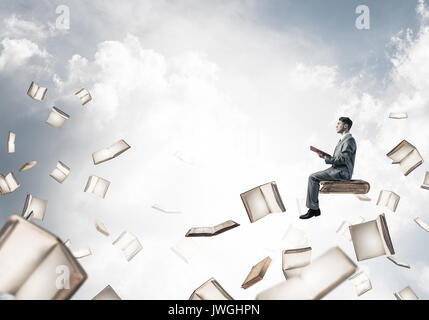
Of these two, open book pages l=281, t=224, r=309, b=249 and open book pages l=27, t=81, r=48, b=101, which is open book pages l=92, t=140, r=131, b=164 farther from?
open book pages l=281, t=224, r=309, b=249

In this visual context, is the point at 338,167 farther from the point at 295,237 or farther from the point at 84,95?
the point at 84,95

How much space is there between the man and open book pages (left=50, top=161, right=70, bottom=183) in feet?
11.2

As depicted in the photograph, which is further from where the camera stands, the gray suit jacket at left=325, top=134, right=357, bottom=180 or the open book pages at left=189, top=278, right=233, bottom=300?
the gray suit jacket at left=325, top=134, right=357, bottom=180

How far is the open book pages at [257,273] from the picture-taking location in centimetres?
273

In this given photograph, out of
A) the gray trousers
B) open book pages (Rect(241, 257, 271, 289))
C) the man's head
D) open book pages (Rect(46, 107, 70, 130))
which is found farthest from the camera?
open book pages (Rect(46, 107, 70, 130))

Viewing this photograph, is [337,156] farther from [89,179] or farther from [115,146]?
[89,179]

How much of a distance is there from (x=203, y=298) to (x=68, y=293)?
1173 mm

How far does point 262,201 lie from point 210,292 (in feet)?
3.66

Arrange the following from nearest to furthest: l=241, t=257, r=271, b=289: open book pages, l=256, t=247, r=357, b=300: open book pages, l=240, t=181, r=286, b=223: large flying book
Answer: l=256, t=247, r=357, b=300: open book pages, l=241, t=257, r=271, b=289: open book pages, l=240, t=181, r=286, b=223: large flying book

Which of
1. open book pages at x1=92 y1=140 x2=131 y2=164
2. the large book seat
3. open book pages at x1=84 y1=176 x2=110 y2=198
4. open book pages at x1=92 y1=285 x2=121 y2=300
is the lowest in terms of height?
open book pages at x1=92 y1=285 x2=121 y2=300

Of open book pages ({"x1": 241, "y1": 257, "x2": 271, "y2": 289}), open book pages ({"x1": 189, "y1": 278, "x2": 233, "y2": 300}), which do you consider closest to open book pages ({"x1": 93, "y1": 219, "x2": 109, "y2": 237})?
open book pages ({"x1": 189, "y1": 278, "x2": 233, "y2": 300})

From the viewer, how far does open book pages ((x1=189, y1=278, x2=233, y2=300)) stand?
232 cm
